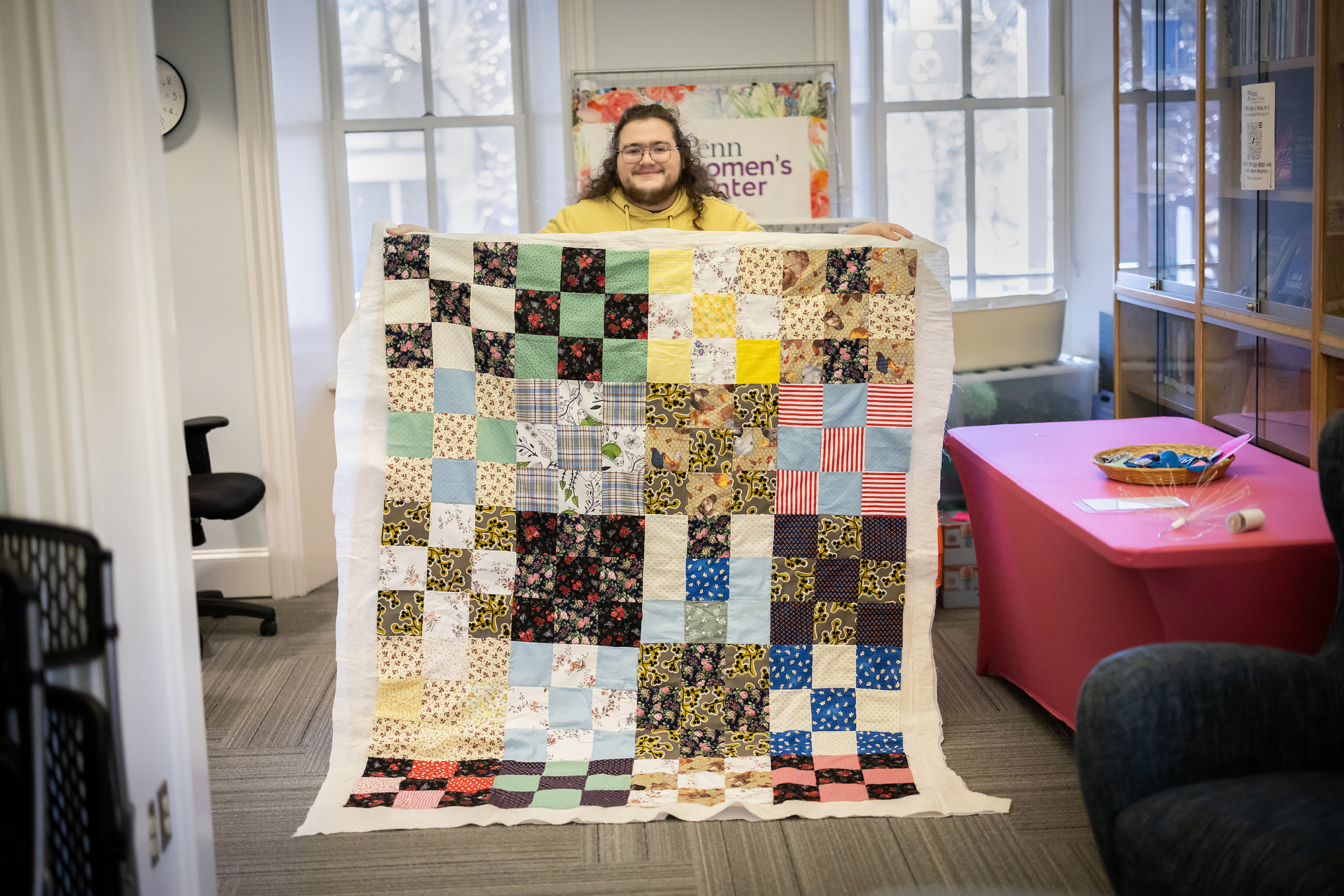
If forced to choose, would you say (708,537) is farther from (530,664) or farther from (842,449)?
(530,664)

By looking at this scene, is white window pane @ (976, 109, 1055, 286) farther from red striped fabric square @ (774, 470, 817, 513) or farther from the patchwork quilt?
red striped fabric square @ (774, 470, 817, 513)

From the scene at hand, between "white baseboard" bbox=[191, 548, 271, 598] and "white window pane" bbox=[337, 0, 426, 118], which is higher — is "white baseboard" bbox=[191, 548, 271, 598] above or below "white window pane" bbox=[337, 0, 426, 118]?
below

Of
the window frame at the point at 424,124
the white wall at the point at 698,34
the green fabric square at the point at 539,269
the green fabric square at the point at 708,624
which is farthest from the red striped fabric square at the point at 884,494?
the window frame at the point at 424,124

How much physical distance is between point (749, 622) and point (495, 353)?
83cm

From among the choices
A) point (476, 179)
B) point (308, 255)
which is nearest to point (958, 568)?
point (476, 179)

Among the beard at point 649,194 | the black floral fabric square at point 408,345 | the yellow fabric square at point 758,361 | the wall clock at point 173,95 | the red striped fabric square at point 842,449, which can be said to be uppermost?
the wall clock at point 173,95

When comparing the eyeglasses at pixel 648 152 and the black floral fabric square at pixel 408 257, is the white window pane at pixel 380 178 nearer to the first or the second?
the eyeglasses at pixel 648 152

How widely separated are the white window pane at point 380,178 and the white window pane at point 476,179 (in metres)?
0.08

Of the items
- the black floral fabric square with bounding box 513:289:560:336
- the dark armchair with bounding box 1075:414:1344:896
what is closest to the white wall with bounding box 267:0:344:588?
the black floral fabric square with bounding box 513:289:560:336

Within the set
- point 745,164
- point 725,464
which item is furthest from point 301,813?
point 745,164

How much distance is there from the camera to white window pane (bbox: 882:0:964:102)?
14.1ft

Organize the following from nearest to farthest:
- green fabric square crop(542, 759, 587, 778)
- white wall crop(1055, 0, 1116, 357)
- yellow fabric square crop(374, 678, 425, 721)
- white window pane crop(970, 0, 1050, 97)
Result: green fabric square crop(542, 759, 587, 778), yellow fabric square crop(374, 678, 425, 721), white wall crop(1055, 0, 1116, 357), white window pane crop(970, 0, 1050, 97)

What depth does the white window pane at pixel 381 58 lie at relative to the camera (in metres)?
4.21

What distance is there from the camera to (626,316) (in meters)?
2.57
